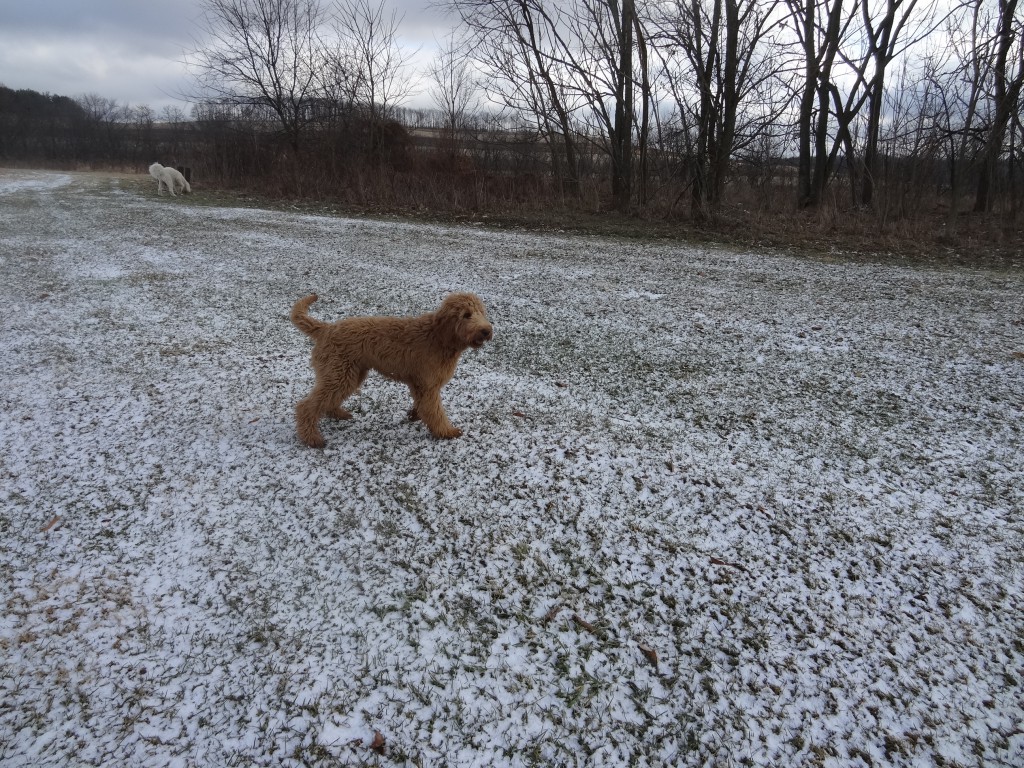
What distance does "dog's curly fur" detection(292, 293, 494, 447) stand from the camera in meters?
3.33

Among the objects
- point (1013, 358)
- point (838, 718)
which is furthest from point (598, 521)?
point (1013, 358)

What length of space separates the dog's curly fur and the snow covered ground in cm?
43

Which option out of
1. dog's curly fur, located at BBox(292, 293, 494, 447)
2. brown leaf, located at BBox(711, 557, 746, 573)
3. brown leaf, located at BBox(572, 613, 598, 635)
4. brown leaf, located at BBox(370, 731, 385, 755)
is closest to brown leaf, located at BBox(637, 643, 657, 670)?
brown leaf, located at BBox(572, 613, 598, 635)

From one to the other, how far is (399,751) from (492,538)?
44.8 inches

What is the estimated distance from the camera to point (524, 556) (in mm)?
2770

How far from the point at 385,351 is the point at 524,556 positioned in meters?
1.53

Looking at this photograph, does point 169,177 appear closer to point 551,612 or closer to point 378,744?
point 551,612

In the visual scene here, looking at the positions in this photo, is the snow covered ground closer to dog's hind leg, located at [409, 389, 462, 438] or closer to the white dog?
dog's hind leg, located at [409, 389, 462, 438]

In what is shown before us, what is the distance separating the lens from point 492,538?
2.88 metres

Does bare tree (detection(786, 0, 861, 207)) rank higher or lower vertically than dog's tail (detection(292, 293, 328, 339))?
higher

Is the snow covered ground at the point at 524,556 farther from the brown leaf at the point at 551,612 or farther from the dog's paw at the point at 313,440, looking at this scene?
the dog's paw at the point at 313,440

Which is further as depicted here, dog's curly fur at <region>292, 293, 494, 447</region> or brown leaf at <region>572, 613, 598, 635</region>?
dog's curly fur at <region>292, 293, 494, 447</region>

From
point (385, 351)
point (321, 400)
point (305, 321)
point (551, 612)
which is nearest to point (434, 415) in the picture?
point (385, 351)

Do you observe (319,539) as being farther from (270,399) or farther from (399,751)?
(270,399)
